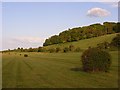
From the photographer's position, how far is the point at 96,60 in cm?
3544

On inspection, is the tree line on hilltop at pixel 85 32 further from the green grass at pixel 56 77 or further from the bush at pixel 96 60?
the bush at pixel 96 60

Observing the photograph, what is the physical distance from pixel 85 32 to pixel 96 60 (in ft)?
437

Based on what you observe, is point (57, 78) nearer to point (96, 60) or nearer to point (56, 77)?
point (56, 77)

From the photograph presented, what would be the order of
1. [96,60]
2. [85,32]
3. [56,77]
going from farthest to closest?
[85,32], [96,60], [56,77]

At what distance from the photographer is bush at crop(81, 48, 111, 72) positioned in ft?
116

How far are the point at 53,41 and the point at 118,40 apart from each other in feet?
265

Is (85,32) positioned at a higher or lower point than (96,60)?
higher

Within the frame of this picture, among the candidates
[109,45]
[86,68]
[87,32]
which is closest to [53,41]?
[87,32]

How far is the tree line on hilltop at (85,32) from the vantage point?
159250 millimetres

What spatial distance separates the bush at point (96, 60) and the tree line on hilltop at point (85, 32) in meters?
118

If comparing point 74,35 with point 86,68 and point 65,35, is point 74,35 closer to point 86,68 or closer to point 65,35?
point 65,35

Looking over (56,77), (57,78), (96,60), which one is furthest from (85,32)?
(57,78)

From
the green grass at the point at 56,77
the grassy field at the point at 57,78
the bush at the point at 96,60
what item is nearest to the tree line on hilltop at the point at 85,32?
the green grass at the point at 56,77

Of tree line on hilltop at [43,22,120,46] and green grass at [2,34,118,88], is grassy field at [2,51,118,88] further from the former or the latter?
tree line on hilltop at [43,22,120,46]
